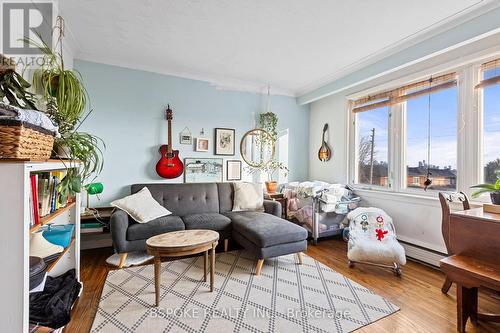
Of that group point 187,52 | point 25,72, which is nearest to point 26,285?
point 25,72

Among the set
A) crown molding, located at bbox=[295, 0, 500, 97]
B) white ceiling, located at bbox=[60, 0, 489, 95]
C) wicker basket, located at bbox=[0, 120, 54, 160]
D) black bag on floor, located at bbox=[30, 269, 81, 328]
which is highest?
white ceiling, located at bbox=[60, 0, 489, 95]

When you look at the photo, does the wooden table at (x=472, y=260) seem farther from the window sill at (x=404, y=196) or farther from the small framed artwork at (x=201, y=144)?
the small framed artwork at (x=201, y=144)

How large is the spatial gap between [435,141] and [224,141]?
9.31 ft

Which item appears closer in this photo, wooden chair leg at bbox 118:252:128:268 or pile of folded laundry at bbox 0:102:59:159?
pile of folded laundry at bbox 0:102:59:159

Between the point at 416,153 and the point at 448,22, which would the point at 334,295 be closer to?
the point at 416,153

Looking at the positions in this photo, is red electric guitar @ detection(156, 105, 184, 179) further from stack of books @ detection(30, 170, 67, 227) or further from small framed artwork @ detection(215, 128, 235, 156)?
stack of books @ detection(30, 170, 67, 227)

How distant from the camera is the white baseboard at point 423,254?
2.53 meters

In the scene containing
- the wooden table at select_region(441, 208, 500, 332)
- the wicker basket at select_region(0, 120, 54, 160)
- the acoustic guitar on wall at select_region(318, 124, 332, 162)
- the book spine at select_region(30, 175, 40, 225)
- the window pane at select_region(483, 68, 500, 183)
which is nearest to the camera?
the wicker basket at select_region(0, 120, 54, 160)

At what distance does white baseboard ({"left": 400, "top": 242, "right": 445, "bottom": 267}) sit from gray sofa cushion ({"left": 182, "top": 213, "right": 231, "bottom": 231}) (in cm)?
226

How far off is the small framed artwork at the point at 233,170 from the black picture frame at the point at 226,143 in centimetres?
15

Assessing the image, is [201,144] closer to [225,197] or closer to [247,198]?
[225,197]

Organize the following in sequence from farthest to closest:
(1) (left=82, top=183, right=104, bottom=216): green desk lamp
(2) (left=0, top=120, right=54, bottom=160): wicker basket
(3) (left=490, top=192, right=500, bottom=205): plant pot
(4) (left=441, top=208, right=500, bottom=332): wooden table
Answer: (1) (left=82, top=183, right=104, bottom=216): green desk lamp → (3) (left=490, top=192, right=500, bottom=205): plant pot → (4) (left=441, top=208, right=500, bottom=332): wooden table → (2) (left=0, top=120, right=54, bottom=160): wicker basket

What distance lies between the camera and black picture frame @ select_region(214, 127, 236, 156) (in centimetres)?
369

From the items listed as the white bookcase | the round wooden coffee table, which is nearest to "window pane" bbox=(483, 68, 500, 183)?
the round wooden coffee table
